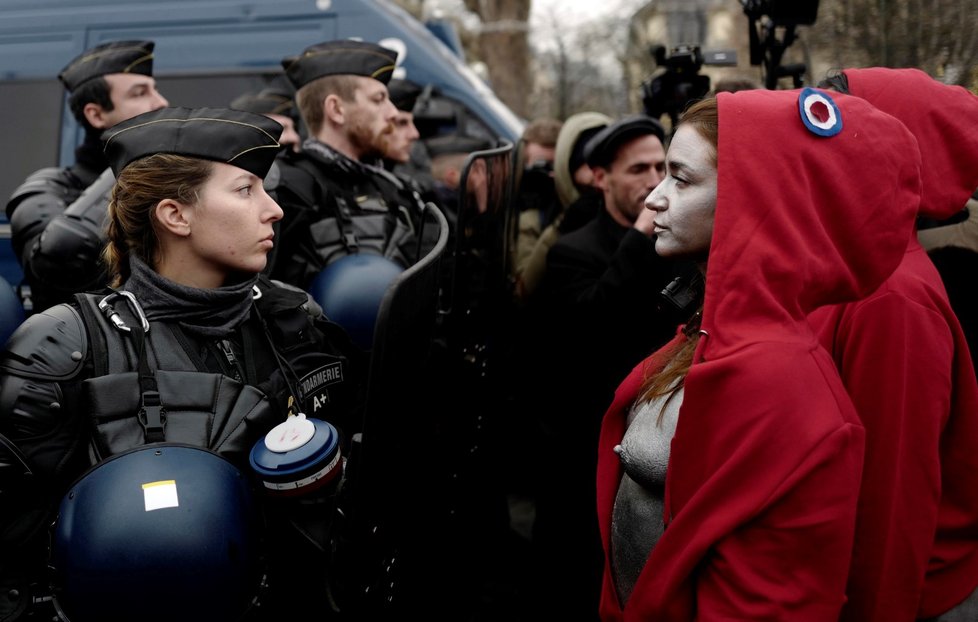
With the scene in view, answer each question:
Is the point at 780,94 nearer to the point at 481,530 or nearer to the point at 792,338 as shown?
the point at 792,338

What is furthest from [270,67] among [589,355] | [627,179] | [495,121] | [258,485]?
[258,485]

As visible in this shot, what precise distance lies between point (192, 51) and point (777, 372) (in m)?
4.53

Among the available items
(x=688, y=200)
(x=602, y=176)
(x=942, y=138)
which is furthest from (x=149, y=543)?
(x=602, y=176)

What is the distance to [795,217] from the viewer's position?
54.5 inches

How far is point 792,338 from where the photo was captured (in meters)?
1.39

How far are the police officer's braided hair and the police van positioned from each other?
307 cm

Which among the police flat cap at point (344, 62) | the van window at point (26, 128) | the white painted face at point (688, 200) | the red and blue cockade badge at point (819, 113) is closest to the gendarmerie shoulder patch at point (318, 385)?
the white painted face at point (688, 200)

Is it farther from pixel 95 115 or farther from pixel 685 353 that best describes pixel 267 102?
pixel 685 353

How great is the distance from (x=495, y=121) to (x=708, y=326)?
3741mm

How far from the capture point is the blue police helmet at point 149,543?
1.57 meters

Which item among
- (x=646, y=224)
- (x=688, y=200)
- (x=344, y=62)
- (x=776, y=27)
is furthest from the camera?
(x=344, y=62)

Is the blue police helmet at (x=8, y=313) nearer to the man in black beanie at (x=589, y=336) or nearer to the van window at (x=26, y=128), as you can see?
the man in black beanie at (x=589, y=336)

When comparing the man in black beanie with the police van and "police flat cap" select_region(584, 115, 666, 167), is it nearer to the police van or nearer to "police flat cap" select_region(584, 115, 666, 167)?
"police flat cap" select_region(584, 115, 666, 167)

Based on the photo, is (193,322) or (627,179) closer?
(193,322)
